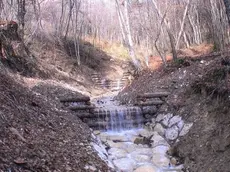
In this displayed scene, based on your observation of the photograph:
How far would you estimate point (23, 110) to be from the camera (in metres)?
4.90

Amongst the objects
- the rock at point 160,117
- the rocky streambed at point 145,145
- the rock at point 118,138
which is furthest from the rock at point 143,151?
the rock at point 160,117

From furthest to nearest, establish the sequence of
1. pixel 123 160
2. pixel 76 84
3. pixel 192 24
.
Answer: pixel 192 24 < pixel 76 84 < pixel 123 160

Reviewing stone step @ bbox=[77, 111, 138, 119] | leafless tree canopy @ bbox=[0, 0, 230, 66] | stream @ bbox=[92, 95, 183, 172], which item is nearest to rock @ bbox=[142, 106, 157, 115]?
stream @ bbox=[92, 95, 183, 172]

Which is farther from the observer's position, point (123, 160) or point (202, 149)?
point (123, 160)

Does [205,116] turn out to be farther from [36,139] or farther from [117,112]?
[36,139]

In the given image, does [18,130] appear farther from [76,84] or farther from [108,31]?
[108,31]

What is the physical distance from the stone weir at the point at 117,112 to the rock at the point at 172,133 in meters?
1.34

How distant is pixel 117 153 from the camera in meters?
6.32

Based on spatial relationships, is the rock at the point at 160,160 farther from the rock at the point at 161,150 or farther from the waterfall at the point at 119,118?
the waterfall at the point at 119,118

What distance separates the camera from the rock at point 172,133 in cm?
674

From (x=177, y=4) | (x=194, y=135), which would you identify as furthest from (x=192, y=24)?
(x=194, y=135)

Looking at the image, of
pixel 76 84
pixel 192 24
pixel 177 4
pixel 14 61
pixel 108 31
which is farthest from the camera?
pixel 108 31

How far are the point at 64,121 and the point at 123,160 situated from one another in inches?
57.1

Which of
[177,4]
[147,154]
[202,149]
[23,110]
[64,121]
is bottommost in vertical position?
[147,154]
